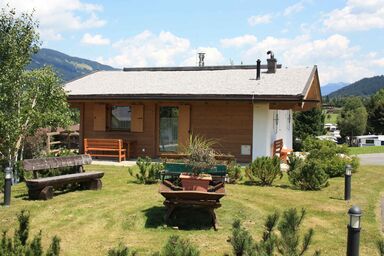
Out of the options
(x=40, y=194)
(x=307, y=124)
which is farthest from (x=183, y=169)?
(x=307, y=124)

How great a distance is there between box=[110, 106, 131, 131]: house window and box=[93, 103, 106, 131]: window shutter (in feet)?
1.44

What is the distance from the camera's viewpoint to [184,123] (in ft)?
59.3

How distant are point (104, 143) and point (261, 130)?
650cm

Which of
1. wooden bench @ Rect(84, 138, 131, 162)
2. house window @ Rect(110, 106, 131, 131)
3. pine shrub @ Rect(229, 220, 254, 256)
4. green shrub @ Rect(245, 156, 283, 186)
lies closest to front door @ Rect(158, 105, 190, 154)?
house window @ Rect(110, 106, 131, 131)

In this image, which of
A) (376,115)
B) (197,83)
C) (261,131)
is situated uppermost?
(376,115)

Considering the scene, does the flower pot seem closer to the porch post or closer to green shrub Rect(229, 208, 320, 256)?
green shrub Rect(229, 208, 320, 256)

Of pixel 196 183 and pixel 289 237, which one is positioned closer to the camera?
pixel 289 237

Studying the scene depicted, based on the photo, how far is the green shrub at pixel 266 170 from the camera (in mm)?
12422

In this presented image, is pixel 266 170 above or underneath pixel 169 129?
underneath

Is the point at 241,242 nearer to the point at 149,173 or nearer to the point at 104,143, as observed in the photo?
the point at 149,173

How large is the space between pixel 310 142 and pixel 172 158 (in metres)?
5.58

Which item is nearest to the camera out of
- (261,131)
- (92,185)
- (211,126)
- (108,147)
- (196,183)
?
(196,183)

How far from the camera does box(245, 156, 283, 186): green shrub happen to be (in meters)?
12.4

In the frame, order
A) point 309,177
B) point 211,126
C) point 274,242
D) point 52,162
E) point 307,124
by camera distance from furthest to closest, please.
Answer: point 307,124 < point 211,126 < point 309,177 < point 52,162 < point 274,242
